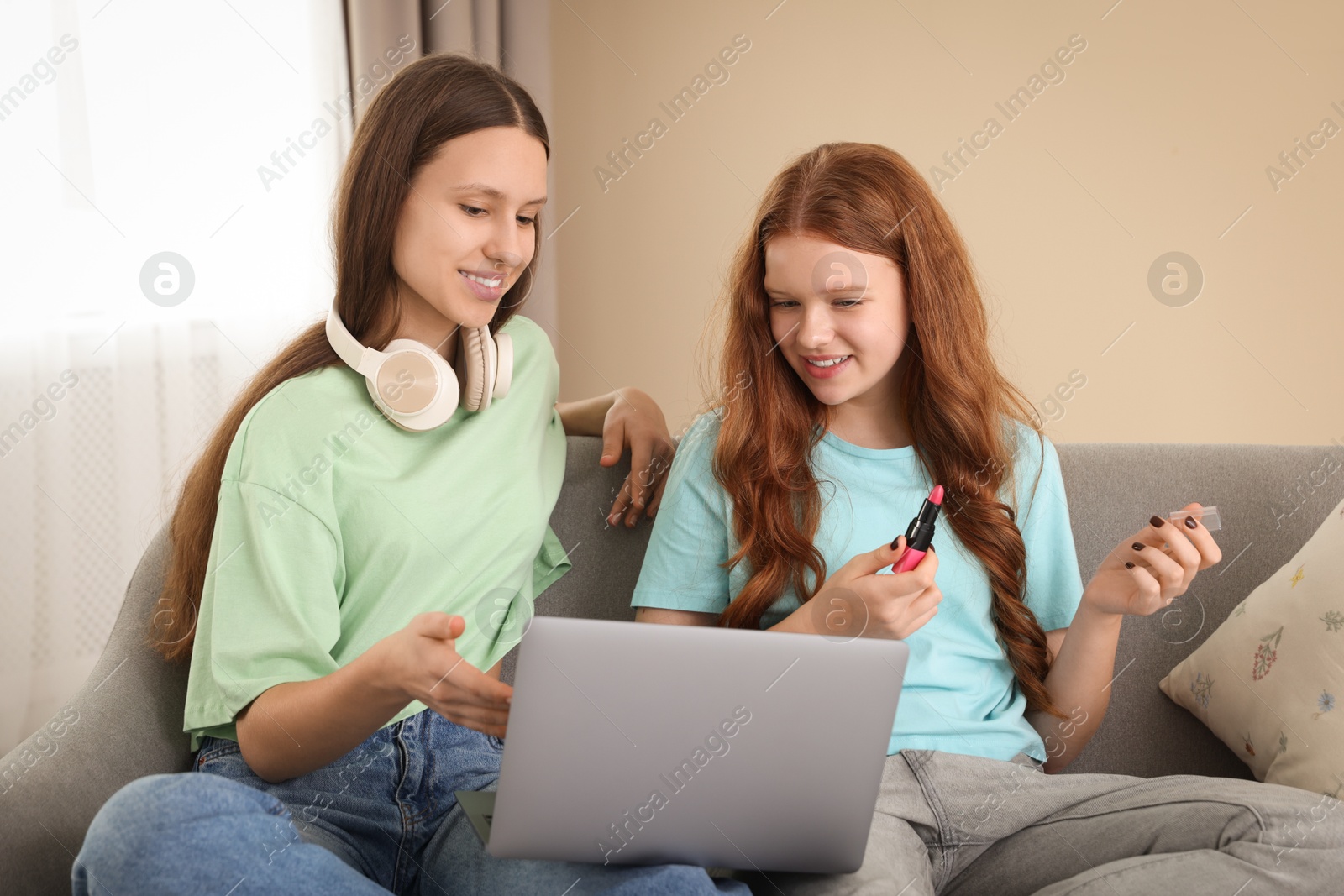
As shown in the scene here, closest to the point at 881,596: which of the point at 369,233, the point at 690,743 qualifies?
the point at 690,743

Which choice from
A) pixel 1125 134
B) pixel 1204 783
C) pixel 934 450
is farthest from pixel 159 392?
pixel 1125 134

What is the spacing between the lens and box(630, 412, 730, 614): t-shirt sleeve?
1.27 meters

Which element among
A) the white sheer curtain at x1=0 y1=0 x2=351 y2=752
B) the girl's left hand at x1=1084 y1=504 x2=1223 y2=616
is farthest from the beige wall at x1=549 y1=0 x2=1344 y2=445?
the girl's left hand at x1=1084 y1=504 x2=1223 y2=616

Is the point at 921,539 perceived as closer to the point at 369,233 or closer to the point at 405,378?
the point at 405,378

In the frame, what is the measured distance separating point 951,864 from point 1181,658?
52 cm

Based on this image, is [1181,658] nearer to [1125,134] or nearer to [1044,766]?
[1044,766]

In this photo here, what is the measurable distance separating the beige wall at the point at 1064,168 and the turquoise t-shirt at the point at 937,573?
4.78 feet

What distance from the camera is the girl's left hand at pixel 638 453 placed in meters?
1.41

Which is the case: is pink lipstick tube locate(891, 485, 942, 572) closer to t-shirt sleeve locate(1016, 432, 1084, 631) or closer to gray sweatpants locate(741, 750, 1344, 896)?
gray sweatpants locate(741, 750, 1344, 896)

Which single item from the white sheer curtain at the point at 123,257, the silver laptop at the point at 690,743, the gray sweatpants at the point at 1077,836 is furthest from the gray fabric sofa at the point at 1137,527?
the white sheer curtain at the point at 123,257

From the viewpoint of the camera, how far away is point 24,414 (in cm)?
211

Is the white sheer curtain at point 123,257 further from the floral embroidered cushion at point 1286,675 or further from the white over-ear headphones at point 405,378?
the floral embroidered cushion at point 1286,675

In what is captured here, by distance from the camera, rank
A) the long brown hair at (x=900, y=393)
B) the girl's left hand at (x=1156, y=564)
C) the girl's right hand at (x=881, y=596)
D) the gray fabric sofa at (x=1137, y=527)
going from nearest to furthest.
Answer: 1. the girl's right hand at (x=881, y=596)
2. the girl's left hand at (x=1156, y=564)
3. the long brown hair at (x=900, y=393)
4. the gray fabric sofa at (x=1137, y=527)

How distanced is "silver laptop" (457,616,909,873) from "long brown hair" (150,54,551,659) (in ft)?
1.81
